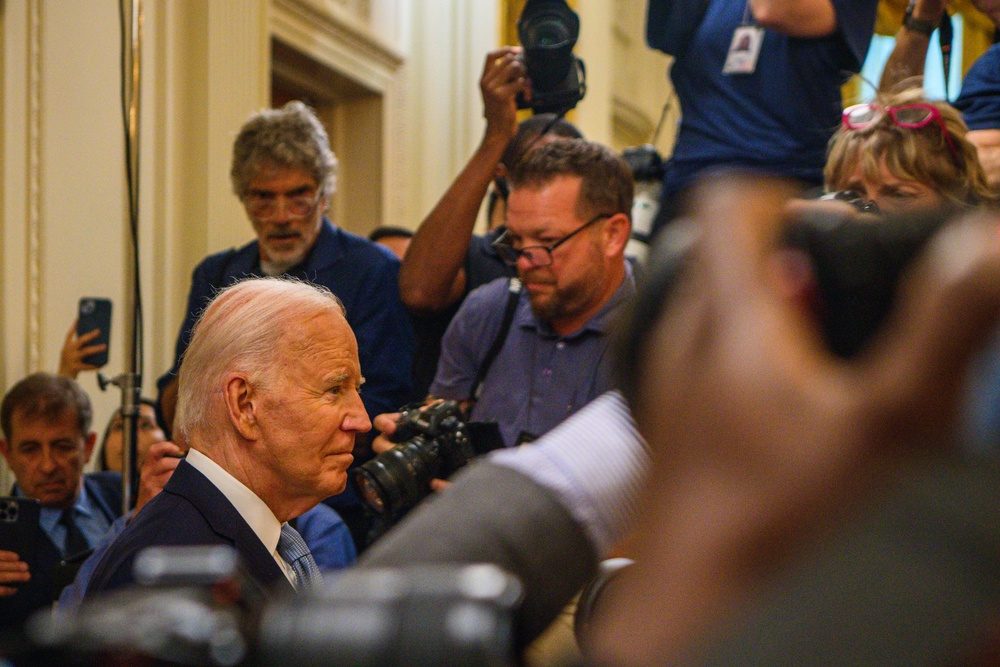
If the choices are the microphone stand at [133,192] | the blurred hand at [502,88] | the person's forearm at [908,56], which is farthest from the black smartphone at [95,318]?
the person's forearm at [908,56]

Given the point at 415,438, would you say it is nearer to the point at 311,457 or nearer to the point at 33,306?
the point at 311,457

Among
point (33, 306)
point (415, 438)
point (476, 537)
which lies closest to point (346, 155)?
point (33, 306)

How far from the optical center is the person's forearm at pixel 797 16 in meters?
2.53

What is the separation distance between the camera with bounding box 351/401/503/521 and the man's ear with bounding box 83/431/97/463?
1584 mm

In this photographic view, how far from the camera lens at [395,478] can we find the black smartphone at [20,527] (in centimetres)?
95

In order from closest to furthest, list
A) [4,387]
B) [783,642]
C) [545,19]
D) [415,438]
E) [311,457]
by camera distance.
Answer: [783,642] → [311,457] → [415,438] → [545,19] → [4,387]

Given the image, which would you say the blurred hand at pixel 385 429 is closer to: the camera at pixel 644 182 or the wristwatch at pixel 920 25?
the camera at pixel 644 182

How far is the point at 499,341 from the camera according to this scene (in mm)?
2557

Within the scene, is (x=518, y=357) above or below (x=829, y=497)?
below

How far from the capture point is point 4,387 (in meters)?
3.80

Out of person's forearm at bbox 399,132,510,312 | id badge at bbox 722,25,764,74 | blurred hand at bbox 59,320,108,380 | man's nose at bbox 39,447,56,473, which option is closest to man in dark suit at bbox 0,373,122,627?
man's nose at bbox 39,447,56,473

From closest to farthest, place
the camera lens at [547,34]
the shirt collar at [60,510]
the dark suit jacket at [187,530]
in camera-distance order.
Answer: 1. the dark suit jacket at [187,530]
2. the camera lens at [547,34]
3. the shirt collar at [60,510]

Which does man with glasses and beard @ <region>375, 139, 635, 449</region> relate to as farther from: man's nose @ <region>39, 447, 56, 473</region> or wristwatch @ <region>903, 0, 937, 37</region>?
man's nose @ <region>39, 447, 56, 473</region>

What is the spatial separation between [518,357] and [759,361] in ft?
6.57
